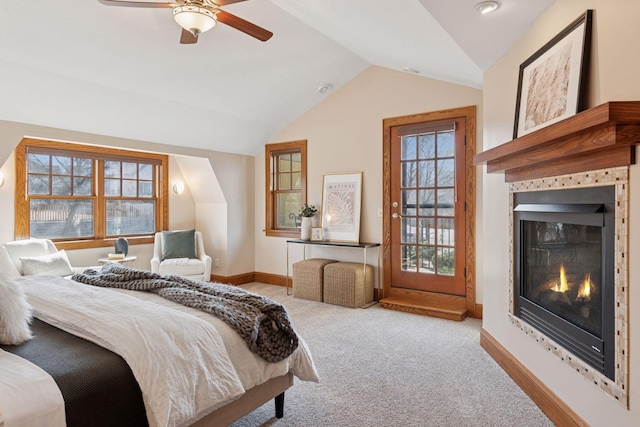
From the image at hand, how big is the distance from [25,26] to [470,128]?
4199mm

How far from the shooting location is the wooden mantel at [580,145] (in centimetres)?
153

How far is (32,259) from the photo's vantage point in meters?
4.02

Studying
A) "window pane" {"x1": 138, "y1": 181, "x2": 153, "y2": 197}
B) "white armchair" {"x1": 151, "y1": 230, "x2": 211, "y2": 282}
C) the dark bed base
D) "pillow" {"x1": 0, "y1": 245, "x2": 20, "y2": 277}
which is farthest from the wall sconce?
the dark bed base

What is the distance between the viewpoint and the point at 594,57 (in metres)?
1.92

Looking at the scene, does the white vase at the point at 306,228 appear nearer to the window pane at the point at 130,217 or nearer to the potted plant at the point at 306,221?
the potted plant at the point at 306,221

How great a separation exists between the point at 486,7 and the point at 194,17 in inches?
71.5

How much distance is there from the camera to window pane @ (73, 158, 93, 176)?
499 centimetres

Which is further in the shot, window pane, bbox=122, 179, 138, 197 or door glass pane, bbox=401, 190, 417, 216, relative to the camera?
window pane, bbox=122, 179, 138, 197

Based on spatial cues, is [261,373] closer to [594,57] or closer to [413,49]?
[594,57]

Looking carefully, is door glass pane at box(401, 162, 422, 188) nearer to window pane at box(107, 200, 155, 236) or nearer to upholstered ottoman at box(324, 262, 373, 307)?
upholstered ottoman at box(324, 262, 373, 307)

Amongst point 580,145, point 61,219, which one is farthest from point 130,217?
point 580,145

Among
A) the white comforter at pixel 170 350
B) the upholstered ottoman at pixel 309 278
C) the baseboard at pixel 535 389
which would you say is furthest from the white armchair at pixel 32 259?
the baseboard at pixel 535 389

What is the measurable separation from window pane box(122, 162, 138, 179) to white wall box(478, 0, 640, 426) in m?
4.65

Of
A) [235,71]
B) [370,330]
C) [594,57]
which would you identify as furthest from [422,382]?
[235,71]
